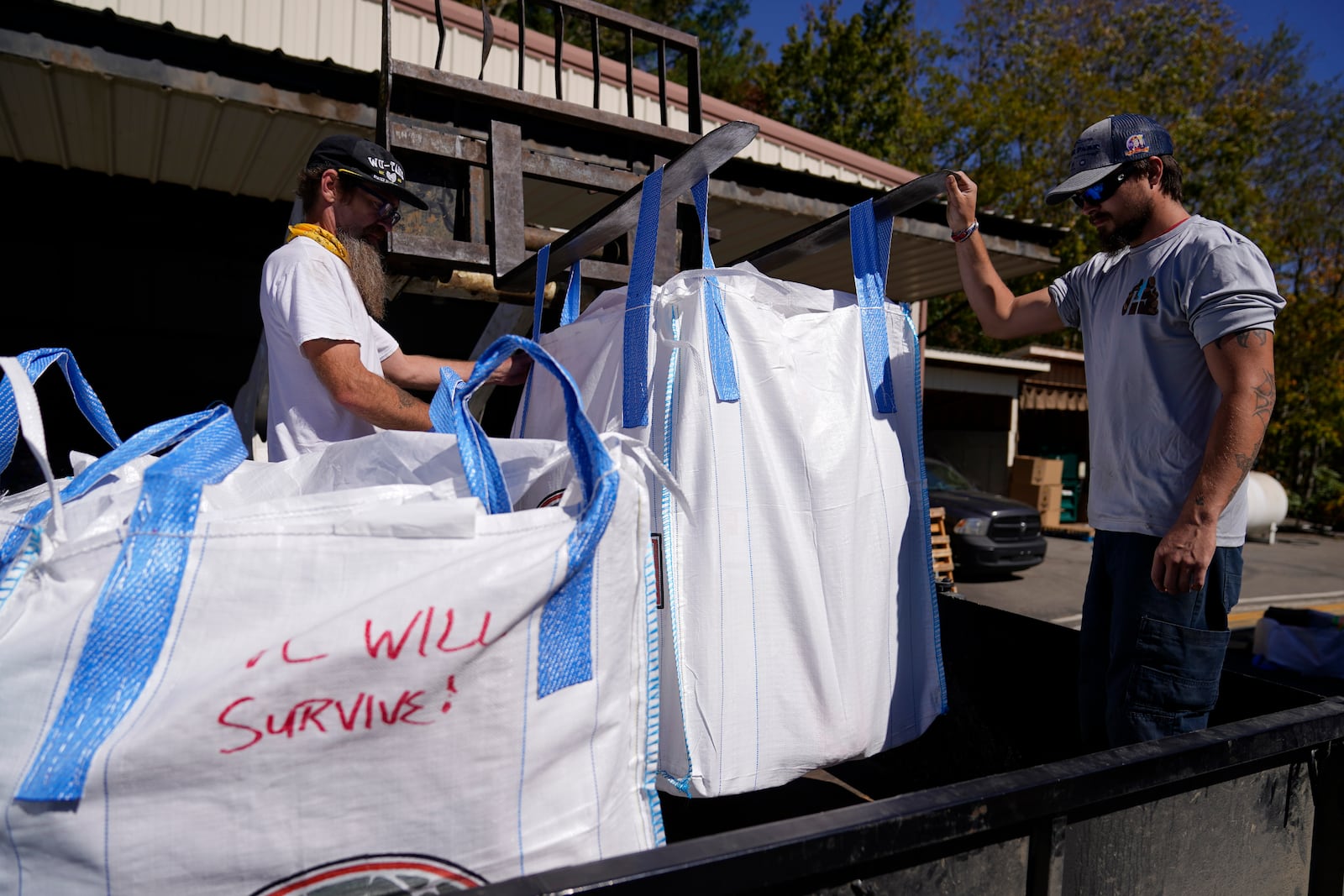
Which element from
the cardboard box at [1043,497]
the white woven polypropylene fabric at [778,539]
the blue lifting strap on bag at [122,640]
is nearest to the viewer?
the blue lifting strap on bag at [122,640]

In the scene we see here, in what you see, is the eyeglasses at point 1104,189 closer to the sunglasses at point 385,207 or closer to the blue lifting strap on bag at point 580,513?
the blue lifting strap on bag at point 580,513

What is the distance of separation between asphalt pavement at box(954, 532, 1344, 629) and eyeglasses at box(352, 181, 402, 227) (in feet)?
16.3

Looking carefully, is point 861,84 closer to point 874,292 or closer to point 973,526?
point 973,526

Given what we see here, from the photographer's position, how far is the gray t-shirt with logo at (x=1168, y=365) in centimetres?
164

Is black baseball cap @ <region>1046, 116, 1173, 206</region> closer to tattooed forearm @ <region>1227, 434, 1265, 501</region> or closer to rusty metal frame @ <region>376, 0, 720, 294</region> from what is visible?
tattooed forearm @ <region>1227, 434, 1265, 501</region>

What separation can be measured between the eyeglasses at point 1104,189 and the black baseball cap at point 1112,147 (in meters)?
0.02

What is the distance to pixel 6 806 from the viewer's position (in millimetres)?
859

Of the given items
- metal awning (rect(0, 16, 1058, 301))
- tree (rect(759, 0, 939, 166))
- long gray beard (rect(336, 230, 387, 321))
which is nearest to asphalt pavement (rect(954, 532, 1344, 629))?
metal awning (rect(0, 16, 1058, 301))

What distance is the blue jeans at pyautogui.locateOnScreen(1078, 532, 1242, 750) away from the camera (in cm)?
161

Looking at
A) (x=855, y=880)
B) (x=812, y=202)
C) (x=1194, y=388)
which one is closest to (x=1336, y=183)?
(x=812, y=202)

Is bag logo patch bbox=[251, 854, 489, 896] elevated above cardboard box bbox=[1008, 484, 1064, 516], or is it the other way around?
bag logo patch bbox=[251, 854, 489, 896]

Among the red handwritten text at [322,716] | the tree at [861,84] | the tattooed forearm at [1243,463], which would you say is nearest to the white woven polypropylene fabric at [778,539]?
the red handwritten text at [322,716]

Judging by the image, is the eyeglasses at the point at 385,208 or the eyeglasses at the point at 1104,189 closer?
the eyeglasses at the point at 1104,189

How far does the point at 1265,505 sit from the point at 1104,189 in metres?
15.7
